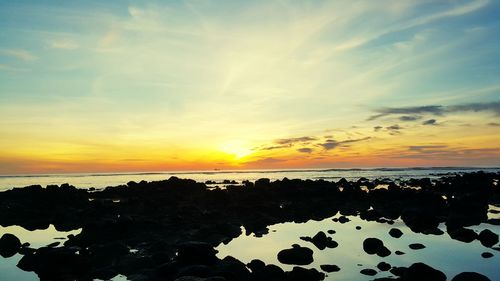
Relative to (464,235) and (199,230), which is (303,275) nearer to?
(199,230)

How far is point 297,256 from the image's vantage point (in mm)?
13320

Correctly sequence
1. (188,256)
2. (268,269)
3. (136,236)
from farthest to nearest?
(136,236)
(188,256)
(268,269)

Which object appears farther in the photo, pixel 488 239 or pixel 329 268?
pixel 488 239

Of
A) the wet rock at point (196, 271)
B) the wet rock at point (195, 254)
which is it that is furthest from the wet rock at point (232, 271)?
the wet rock at point (195, 254)

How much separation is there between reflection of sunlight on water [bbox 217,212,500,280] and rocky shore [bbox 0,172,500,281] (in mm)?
474

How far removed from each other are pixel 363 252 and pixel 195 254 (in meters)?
6.64

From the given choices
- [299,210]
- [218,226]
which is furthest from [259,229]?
[299,210]

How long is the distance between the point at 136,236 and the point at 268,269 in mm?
10029

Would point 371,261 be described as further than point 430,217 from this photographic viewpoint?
No

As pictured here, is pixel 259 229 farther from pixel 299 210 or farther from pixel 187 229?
pixel 299 210

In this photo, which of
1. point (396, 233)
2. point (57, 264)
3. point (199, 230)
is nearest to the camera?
point (57, 264)

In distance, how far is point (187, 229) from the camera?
67.4 ft

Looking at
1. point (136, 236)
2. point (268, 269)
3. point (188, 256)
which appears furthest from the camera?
point (136, 236)

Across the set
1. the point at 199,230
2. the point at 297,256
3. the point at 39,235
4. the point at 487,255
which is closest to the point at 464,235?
the point at 487,255
